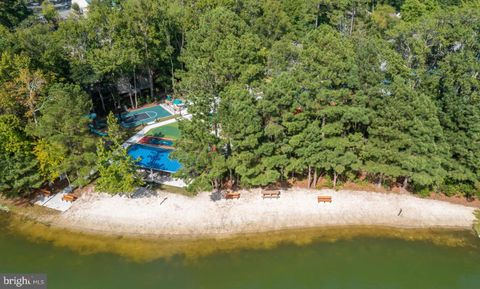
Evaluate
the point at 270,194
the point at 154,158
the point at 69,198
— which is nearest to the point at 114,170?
the point at 69,198

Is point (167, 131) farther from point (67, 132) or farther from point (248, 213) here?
point (248, 213)

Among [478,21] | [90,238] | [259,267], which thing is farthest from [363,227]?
[478,21]

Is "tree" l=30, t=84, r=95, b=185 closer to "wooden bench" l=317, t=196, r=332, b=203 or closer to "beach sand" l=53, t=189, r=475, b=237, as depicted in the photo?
"beach sand" l=53, t=189, r=475, b=237

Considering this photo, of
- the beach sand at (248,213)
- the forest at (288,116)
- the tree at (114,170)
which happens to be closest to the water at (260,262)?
the beach sand at (248,213)

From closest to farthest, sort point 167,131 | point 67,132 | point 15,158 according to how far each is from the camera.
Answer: point 15,158 < point 67,132 < point 167,131

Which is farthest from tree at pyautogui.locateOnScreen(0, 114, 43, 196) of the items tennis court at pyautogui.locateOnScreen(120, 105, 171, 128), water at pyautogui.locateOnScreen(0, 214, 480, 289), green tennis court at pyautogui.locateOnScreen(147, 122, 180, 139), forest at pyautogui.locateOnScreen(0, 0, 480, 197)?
tennis court at pyautogui.locateOnScreen(120, 105, 171, 128)

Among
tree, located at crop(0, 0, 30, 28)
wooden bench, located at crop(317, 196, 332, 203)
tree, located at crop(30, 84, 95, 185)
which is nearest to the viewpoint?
tree, located at crop(30, 84, 95, 185)
